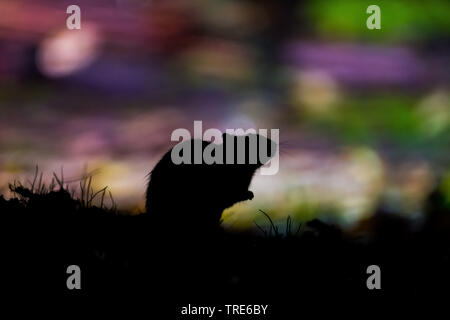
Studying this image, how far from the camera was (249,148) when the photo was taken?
21.8 ft

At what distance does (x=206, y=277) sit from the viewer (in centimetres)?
376

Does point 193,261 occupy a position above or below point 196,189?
below

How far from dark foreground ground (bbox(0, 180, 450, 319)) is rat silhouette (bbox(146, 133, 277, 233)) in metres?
0.79

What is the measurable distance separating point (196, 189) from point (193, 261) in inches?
77.9

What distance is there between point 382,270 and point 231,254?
129 cm

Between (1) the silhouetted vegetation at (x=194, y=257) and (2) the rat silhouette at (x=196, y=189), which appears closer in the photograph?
(1) the silhouetted vegetation at (x=194, y=257)

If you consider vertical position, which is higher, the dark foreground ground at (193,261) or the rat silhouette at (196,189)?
the rat silhouette at (196,189)

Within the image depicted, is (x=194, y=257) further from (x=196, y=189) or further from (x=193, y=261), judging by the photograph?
(x=196, y=189)

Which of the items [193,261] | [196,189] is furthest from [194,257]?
[196,189]

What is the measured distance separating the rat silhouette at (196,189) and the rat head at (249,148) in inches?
0.5

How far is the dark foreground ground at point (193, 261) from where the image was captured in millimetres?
3570

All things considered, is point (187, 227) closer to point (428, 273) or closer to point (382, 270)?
point (382, 270)

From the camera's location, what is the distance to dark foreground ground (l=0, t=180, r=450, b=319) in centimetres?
357
